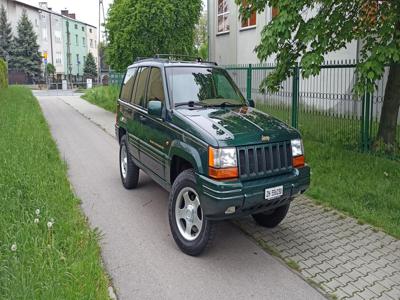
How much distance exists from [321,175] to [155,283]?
4294mm

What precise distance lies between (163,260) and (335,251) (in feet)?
6.26

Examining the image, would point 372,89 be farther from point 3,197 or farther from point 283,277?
point 3,197

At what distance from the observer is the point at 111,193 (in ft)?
22.1

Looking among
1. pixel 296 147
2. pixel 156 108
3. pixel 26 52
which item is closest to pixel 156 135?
pixel 156 108

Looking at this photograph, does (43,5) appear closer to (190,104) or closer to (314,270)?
(190,104)

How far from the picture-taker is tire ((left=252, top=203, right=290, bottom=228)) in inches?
197

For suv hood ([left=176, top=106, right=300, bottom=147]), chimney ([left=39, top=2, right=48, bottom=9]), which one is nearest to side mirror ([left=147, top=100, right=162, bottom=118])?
suv hood ([left=176, top=106, right=300, bottom=147])

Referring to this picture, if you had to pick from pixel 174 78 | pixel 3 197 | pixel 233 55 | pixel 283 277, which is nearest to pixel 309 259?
pixel 283 277

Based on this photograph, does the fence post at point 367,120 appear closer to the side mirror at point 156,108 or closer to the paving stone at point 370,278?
the paving stone at point 370,278

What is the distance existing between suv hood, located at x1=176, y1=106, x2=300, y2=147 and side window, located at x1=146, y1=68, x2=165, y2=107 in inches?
21.2

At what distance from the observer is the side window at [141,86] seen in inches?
234

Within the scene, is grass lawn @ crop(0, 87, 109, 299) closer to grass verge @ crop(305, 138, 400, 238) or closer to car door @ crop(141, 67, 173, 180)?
car door @ crop(141, 67, 173, 180)

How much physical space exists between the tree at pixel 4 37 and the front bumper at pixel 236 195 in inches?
2386

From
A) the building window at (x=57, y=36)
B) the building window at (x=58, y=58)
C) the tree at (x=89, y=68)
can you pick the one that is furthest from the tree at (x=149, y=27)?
the building window at (x=57, y=36)
